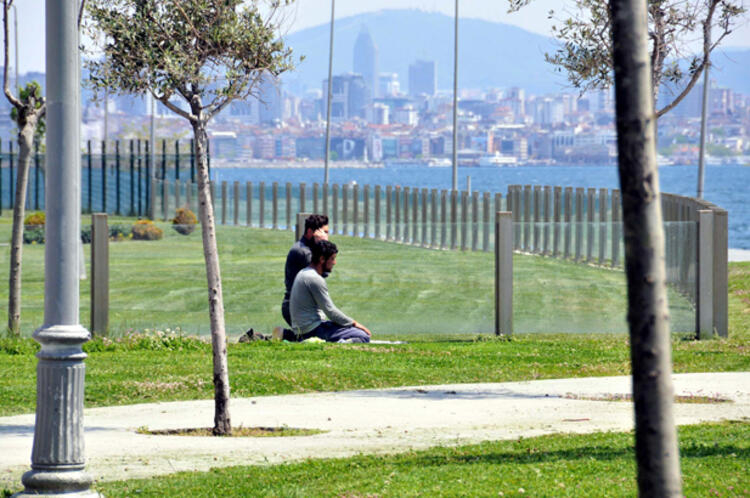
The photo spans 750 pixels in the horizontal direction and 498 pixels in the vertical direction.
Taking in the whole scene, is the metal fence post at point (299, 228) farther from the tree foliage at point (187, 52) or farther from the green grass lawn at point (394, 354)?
the tree foliage at point (187, 52)

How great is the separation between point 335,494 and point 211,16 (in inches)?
168

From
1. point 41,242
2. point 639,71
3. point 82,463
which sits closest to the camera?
point 639,71

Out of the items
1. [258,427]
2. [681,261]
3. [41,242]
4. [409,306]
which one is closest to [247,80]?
[258,427]

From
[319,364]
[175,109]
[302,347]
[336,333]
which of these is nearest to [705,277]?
[336,333]

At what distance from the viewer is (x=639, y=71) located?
154 inches

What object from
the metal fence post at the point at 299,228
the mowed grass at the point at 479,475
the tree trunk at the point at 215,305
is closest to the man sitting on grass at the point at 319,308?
the metal fence post at the point at 299,228

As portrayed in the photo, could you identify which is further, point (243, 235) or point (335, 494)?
point (243, 235)

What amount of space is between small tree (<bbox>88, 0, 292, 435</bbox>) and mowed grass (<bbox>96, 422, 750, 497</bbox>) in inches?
67.3

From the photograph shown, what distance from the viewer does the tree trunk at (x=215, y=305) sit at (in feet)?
28.8

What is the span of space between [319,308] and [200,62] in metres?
5.17

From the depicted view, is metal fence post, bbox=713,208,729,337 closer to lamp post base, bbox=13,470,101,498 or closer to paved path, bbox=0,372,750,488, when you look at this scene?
paved path, bbox=0,372,750,488

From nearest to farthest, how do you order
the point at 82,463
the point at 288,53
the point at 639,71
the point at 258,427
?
1. the point at 639,71
2. the point at 82,463
3. the point at 258,427
4. the point at 288,53

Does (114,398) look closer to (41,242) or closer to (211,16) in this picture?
(211,16)

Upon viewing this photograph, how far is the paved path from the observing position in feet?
25.9
